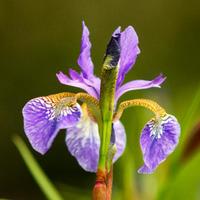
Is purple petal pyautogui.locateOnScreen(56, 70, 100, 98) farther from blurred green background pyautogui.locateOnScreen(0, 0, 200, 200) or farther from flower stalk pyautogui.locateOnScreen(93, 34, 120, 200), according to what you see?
blurred green background pyautogui.locateOnScreen(0, 0, 200, 200)

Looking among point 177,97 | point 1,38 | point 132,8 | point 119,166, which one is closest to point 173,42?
point 132,8

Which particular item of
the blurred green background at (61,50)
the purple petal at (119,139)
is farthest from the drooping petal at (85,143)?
the blurred green background at (61,50)

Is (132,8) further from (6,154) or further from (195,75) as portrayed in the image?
(6,154)

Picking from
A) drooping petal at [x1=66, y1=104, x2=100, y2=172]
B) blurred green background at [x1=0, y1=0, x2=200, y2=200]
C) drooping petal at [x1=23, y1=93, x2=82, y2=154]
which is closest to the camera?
drooping petal at [x1=23, y1=93, x2=82, y2=154]

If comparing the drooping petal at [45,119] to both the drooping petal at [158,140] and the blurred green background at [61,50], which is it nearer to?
the drooping petal at [158,140]

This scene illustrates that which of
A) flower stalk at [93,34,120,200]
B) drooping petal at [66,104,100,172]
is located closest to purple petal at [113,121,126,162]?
drooping petal at [66,104,100,172]
